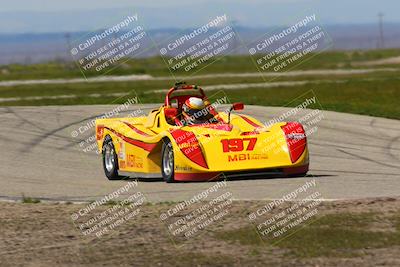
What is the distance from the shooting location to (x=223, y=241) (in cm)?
1115

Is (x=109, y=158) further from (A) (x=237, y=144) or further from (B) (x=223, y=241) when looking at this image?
(B) (x=223, y=241)

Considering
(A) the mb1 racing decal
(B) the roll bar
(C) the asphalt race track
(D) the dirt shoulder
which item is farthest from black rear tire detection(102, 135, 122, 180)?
(D) the dirt shoulder

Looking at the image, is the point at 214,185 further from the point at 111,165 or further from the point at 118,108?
the point at 118,108

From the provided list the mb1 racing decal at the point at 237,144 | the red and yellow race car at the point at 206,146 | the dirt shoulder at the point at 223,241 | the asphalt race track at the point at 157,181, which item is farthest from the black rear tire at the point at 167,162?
the dirt shoulder at the point at 223,241

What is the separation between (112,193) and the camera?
16.0 metres

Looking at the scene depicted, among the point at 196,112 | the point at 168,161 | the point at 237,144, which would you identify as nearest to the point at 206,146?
the point at 237,144

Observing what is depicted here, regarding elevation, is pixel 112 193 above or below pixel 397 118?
above

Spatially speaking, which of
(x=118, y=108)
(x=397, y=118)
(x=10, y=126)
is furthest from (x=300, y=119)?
(x=10, y=126)

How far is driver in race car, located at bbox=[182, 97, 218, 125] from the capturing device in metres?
18.2

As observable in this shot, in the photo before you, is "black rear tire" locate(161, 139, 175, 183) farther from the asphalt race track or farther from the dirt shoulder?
the dirt shoulder

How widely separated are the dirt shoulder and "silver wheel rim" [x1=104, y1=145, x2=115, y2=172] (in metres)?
6.00

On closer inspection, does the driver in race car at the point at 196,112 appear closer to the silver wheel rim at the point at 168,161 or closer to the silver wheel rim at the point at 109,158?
the silver wheel rim at the point at 168,161

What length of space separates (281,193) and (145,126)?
4.74 meters

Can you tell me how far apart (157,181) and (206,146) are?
1.51m
